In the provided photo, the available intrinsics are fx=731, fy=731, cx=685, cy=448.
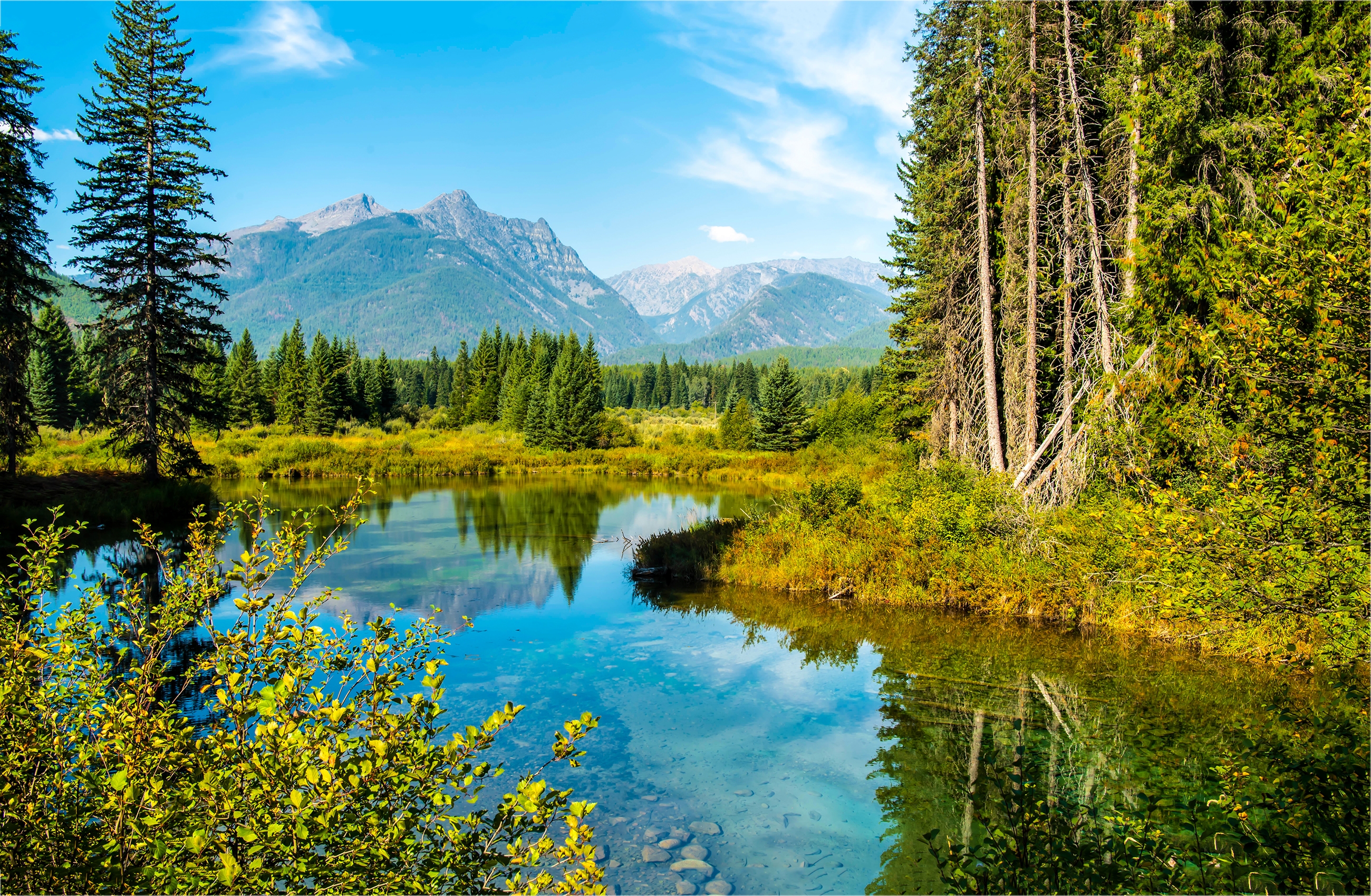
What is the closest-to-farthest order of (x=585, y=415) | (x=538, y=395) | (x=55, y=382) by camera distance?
(x=55, y=382) < (x=585, y=415) < (x=538, y=395)

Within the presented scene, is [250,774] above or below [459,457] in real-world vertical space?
Answer: below

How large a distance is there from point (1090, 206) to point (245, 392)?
68.8 metres

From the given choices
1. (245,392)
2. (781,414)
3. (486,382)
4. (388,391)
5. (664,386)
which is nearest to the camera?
(781,414)

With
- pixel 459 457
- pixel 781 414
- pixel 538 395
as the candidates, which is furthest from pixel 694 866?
pixel 538 395

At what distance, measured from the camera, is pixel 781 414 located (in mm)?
56688

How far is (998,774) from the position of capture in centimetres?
751

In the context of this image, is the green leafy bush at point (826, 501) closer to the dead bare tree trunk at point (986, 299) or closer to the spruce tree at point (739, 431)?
the dead bare tree trunk at point (986, 299)

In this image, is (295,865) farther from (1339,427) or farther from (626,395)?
(626,395)

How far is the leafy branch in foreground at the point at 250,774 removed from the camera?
3053 mm

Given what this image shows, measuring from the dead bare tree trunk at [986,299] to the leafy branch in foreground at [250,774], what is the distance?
1691 centimetres

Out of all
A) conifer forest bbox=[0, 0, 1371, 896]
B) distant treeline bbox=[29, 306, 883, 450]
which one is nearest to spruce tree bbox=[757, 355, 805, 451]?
distant treeline bbox=[29, 306, 883, 450]

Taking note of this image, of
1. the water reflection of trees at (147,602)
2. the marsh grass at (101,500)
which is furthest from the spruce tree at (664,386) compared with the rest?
the water reflection of trees at (147,602)

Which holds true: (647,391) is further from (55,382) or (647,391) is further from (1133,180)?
(1133,180)

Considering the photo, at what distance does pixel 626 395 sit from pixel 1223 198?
134 meters
